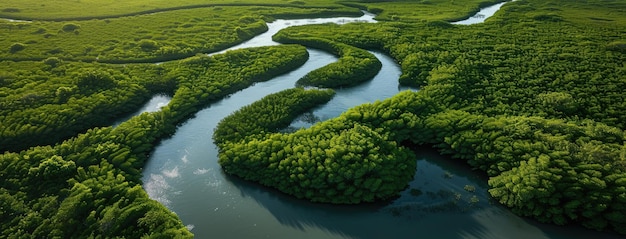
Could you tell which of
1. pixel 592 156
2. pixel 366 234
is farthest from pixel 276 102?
pixel 592 156

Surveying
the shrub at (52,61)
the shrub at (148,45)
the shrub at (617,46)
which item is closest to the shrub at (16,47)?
the shrub at (52,61)

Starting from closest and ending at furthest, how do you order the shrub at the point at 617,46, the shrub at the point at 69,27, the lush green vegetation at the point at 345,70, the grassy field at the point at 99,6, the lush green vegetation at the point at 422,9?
the lush green vegetation at the point at 345,70 → the shrub at the point at 617,46 → the shrub at the point at 69,27 → the grassy field at the point at 99,6 → the lush green vegetation at the point at 422,9

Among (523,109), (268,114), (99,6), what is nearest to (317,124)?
(268,114)

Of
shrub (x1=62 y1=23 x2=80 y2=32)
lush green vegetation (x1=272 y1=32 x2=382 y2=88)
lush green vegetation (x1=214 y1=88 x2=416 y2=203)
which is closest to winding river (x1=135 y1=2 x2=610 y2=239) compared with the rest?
lush green vegetation (x1=214 y1=88 x2=416 y2=203)

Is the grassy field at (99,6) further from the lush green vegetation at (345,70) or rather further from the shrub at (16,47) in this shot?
the lush green vegetation at (345,70)

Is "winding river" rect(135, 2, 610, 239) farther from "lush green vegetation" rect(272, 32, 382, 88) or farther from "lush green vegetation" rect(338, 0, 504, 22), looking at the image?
"lush green vegetation" rect(338, 0, 504, 22)

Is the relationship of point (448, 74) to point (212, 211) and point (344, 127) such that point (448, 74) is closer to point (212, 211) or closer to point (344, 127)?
point (344, 127)

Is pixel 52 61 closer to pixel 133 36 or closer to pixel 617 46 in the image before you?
pixel 133 36
